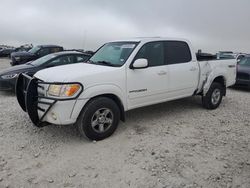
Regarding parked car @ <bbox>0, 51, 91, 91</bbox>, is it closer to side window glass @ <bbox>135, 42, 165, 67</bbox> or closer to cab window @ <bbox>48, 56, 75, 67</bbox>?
cab window @ <bbox>48, 56, 75, 67</bbox>

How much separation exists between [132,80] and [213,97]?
292 centimetres

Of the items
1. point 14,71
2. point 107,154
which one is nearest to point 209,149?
point 107,154

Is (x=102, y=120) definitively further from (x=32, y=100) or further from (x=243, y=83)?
(x=243, y=83)

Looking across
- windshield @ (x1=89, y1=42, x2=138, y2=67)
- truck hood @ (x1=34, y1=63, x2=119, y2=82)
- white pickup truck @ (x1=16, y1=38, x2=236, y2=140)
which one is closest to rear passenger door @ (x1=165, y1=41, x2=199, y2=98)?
white pickup truck @ (x1=16, y1=38, x2=236, y2=140)

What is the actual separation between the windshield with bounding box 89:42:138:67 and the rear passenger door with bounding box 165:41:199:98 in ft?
3.12

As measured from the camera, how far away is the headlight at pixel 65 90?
13.3 ft

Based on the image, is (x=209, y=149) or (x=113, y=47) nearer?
(x=209, y=149)

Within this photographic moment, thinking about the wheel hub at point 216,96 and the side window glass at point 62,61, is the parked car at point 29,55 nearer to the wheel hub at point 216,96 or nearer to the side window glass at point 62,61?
the side window glass at point 62,61

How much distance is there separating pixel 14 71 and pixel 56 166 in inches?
203

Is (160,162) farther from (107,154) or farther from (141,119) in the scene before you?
(141,119)

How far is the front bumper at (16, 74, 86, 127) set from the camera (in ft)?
13.3

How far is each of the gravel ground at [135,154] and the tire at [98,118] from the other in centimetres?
18

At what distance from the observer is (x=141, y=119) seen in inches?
225

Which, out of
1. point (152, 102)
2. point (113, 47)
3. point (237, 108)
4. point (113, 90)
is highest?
point (113, 47)
